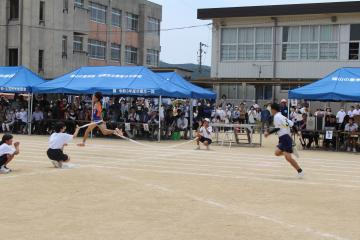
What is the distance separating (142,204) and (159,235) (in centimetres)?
209

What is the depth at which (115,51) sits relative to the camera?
5734 centimetres

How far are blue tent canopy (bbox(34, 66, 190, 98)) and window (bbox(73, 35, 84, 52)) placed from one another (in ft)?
73.1

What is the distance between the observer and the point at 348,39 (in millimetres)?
35438

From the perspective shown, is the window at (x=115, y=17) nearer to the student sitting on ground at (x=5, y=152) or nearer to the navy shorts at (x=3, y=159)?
the student sitting on ground at (x=5, y=152)

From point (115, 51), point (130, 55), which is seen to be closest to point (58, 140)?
point (115, 51)

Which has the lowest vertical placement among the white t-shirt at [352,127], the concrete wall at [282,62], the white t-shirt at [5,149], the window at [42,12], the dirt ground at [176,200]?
the dirt ground at [176,200]

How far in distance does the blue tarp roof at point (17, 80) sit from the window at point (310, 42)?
17.0 meters

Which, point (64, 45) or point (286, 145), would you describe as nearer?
point (286, 145)

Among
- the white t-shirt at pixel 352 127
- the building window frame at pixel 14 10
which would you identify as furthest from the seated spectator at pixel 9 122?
the building window frame at pixel 14 10

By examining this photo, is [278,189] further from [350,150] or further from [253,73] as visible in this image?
[253,73]

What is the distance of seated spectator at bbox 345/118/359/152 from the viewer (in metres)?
21.5

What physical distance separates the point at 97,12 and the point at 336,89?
36.0 metres

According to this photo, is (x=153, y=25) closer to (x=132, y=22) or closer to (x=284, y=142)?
(x=132, y=22)

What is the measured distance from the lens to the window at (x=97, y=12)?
52872 millimetres
